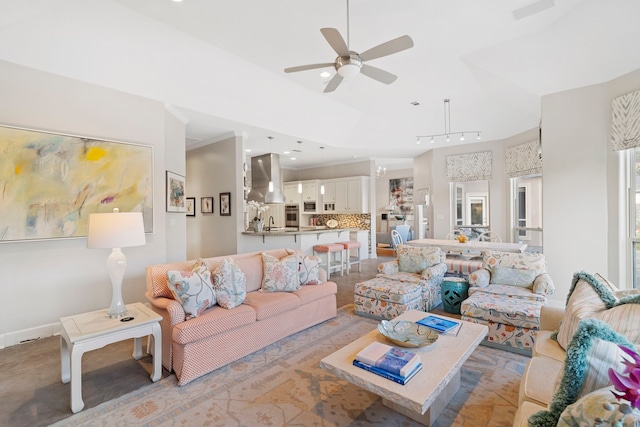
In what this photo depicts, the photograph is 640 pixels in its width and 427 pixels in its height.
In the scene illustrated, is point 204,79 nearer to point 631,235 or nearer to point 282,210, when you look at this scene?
point 631,235

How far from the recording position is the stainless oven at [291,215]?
1030 centimetres

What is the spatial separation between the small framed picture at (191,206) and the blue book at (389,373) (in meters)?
6.12

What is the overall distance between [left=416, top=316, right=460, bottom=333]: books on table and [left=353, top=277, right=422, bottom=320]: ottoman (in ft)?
3.14

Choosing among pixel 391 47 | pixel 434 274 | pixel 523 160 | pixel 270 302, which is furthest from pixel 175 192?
pixel 523 160

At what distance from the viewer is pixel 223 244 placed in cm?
629

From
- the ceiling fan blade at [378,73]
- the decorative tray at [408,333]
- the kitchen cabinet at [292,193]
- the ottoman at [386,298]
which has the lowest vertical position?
the ottoman at [386,298]

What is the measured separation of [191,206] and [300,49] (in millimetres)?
4783

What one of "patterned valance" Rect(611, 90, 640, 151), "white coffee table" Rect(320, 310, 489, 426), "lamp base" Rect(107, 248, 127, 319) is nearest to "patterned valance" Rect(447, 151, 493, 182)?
"patterned valance" Rect(611, 90, 640, 151)

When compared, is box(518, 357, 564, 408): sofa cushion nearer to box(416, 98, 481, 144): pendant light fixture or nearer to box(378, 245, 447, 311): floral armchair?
box(378, 245, 447, 311): floral armchair

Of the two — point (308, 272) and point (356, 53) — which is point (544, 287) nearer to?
point (308, 272)

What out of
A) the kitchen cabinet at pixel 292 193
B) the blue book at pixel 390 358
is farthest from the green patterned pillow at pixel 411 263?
the kitchen cabinet at pixel 292 193

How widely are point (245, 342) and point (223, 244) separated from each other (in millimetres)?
3700

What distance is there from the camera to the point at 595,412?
3.00ft

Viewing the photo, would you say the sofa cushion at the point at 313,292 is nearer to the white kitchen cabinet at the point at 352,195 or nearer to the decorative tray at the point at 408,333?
the decorative tray at the point at 408,333
